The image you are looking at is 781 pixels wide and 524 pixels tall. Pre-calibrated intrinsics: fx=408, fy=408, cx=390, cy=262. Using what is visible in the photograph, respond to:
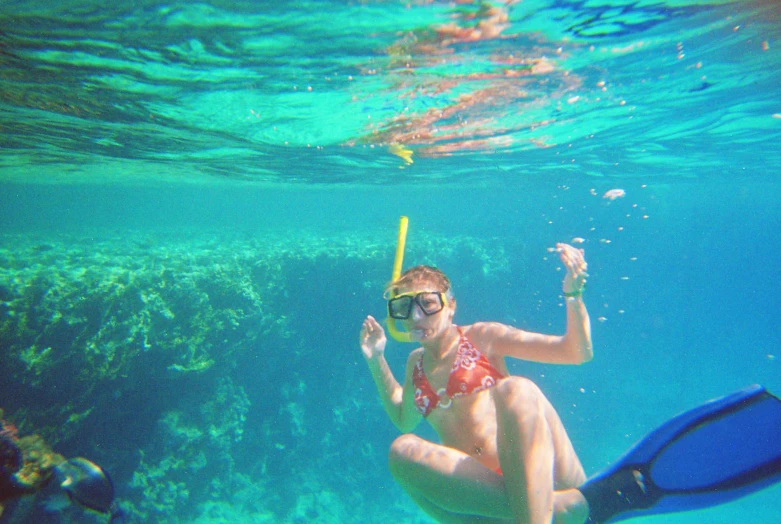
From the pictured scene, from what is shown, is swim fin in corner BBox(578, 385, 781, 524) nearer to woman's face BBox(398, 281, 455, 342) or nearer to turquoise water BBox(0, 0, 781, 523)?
woman's face BBox(398, 281, 455, 342)

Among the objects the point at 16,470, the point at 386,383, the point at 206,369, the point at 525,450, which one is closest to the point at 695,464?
the point at 525,450

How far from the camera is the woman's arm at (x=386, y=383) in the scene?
540 centimetres

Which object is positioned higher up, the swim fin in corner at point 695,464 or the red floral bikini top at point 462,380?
the red floral bikini top at point 462,380

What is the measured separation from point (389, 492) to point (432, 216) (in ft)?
310

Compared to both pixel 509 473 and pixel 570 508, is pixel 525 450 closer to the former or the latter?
pixel 509 473

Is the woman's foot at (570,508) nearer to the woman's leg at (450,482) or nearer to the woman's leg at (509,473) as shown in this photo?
the woman's leg at (509,473)

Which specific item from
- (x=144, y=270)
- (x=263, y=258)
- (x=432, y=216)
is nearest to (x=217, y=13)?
(x=144, y=270)

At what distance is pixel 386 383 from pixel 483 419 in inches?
54.8

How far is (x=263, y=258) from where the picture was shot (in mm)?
17750

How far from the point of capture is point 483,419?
184 inches

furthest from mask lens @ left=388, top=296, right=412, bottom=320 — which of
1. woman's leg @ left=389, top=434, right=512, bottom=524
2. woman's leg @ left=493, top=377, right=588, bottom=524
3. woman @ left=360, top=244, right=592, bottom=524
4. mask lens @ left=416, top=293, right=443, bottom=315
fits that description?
woman's leg @ left=389, top=434, right=512, bottom=524

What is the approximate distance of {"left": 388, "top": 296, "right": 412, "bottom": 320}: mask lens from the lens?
14.8 feet

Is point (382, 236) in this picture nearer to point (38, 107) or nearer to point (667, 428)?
point (38, 107)

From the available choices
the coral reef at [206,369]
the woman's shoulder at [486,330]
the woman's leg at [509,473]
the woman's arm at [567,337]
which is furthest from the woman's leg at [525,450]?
the coral reef at [206,369]
